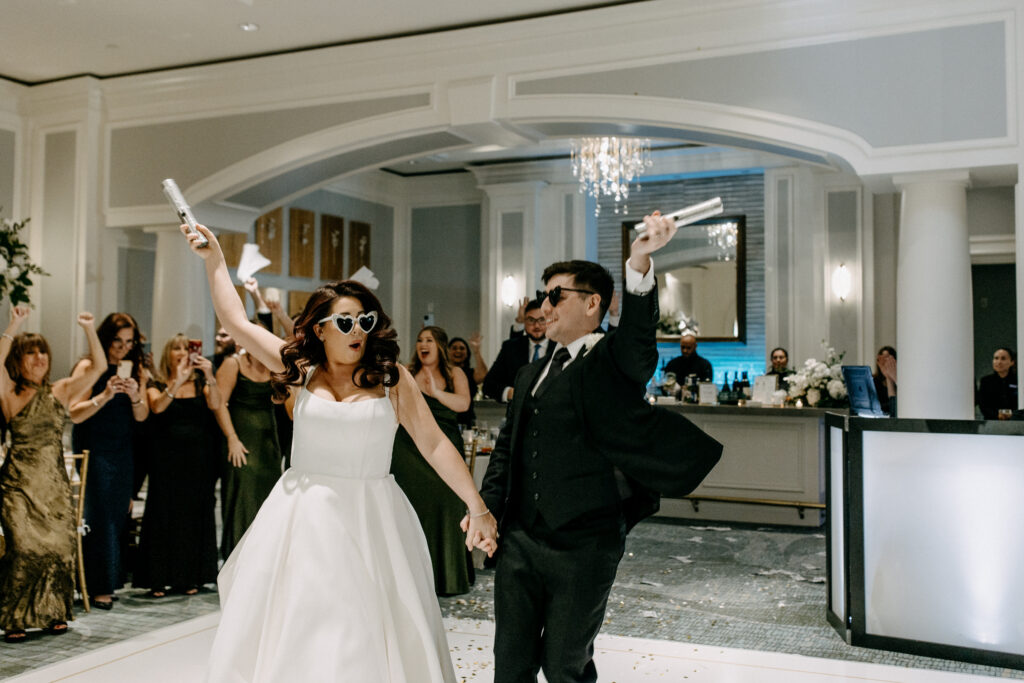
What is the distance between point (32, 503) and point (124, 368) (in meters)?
0.99

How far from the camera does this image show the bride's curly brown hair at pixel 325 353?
111 inches

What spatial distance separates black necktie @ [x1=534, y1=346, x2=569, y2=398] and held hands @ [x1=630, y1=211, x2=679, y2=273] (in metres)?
0.46

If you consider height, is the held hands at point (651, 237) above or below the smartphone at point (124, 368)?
above

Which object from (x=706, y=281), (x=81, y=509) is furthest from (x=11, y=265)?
(x=706, y=281)

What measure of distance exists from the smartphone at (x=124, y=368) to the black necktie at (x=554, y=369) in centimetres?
331

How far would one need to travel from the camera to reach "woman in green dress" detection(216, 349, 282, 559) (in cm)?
569

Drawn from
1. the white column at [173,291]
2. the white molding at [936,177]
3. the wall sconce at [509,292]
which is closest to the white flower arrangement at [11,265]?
the white column at [173,291]

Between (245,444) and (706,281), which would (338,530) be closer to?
(245,444)

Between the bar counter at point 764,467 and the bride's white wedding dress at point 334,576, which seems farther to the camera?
the bar counter at point 764,467

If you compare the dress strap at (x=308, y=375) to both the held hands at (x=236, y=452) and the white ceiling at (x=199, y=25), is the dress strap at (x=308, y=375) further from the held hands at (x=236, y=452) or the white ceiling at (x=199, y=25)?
the white ceiling at (x=199, y=25)

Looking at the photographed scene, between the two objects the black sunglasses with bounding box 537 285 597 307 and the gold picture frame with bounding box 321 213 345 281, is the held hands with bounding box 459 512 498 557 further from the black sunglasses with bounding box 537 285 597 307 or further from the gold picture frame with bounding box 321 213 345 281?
the gold picture frame with bounding box 321 213 345 281

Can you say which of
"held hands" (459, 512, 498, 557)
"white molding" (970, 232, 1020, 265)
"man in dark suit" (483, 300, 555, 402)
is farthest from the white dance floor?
"white molding" (970, 232, 1020, 265)

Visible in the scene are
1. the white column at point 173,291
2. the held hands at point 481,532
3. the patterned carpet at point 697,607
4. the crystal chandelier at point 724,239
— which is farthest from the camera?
the crystal chandelier at point 724,239

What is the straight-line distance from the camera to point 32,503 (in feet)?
15.1
